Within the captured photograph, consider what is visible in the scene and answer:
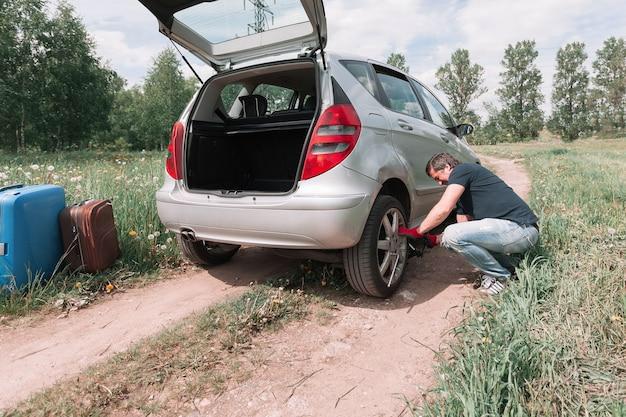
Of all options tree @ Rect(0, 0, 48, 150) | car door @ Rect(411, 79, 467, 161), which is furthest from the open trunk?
tree @ Rect(0, 0, 48, 150)

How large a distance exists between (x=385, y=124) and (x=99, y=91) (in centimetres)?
2342

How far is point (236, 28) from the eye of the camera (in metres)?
3.21

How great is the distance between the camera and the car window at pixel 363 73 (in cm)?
305

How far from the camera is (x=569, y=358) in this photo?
1.82 meters

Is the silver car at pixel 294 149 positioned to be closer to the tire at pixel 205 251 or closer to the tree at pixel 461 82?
the tire at pixel 205 251

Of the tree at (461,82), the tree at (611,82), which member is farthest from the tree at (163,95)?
the tree at (611,82)

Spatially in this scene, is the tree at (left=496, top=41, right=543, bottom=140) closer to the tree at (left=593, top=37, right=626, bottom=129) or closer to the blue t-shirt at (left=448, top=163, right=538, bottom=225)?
the tree at (left=593, top=37, right=626, bottom=129)

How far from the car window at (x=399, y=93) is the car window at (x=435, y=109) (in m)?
0.23

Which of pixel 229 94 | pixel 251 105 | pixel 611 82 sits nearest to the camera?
pixel 229 94

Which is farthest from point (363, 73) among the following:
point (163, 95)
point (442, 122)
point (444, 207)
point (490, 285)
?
point (163, 95)

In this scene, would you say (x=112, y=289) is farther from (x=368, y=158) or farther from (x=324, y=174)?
(x=368, y=158)

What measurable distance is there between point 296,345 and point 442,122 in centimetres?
316

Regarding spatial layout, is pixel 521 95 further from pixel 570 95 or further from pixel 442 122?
pixel 442 122

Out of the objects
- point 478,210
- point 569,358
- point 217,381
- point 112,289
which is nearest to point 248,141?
point 112,289
